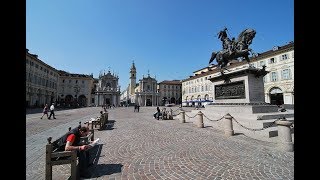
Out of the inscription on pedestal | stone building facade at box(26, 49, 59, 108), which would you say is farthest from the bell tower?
the inscription on pedestal

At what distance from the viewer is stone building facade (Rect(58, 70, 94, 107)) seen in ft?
241

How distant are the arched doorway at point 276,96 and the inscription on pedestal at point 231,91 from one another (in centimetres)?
3046

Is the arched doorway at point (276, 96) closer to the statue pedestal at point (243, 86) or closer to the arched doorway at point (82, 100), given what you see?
the statue pedestal at point (243, 86)

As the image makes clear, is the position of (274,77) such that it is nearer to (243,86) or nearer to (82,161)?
(243,86)

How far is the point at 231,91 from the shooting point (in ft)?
46.8

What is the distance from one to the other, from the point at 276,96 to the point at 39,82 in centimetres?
5776

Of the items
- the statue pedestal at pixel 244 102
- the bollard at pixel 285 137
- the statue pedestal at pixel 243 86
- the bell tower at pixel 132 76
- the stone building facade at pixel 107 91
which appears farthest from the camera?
the bell tower at pixel 132 76

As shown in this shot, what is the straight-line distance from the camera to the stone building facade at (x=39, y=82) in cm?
4433

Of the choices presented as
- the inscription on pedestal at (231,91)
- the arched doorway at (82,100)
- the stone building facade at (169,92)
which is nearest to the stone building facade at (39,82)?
the arched doorway at (82,100)

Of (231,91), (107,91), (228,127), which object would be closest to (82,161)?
(228,127)

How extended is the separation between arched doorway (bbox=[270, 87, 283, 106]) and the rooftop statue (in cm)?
2960

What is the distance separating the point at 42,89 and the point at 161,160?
187ft
